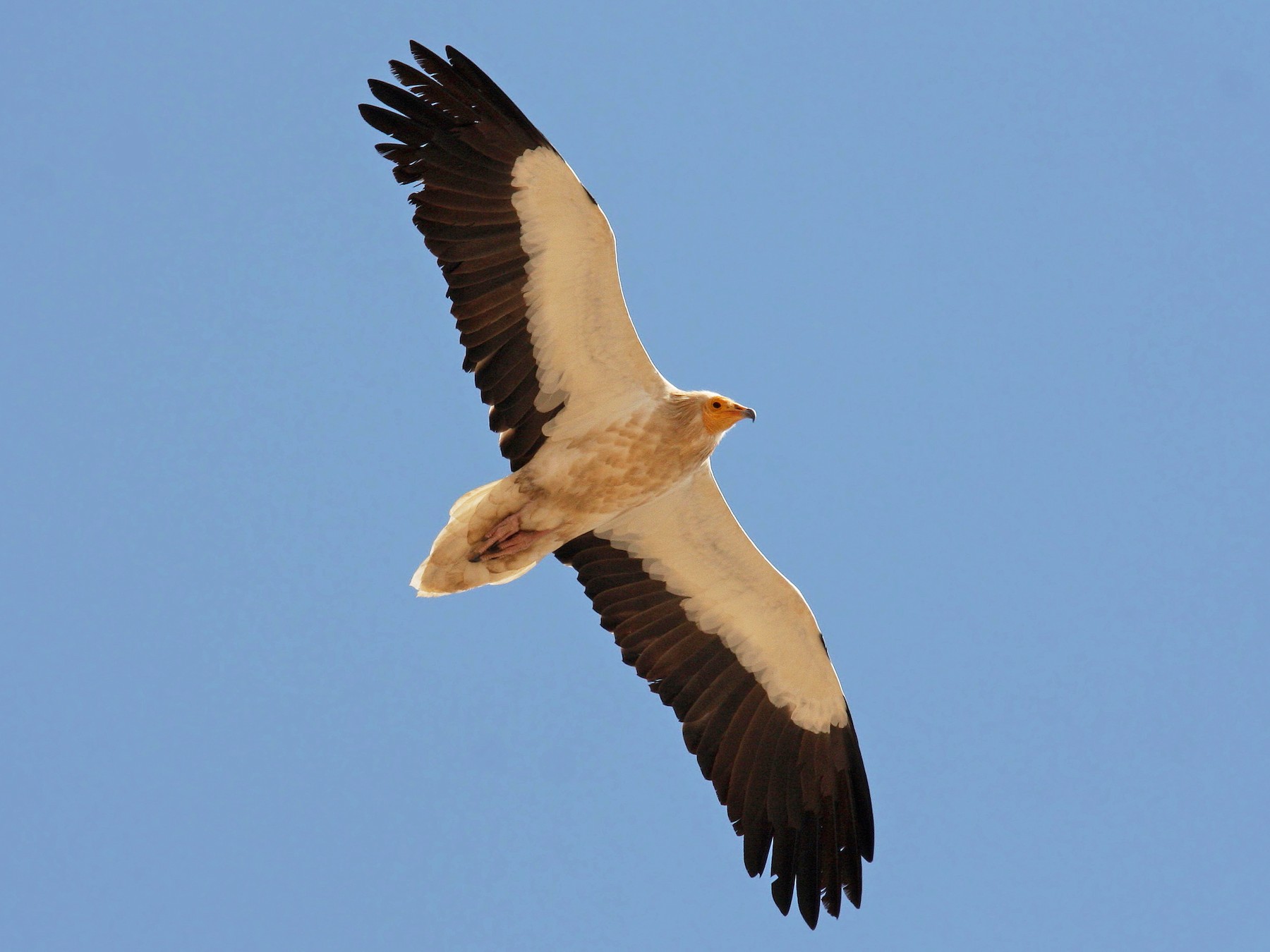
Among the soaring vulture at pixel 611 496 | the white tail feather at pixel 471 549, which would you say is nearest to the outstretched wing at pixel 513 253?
the soaring vulture at pixel 611 496

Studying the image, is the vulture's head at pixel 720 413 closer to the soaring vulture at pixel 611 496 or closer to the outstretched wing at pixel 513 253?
the soaring vulture at pixel 611 496

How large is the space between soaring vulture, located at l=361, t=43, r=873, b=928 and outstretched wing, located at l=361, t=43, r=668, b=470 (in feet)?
0.04

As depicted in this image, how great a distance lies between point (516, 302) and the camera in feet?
29.9

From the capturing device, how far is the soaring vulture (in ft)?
28.6

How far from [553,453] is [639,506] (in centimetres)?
76

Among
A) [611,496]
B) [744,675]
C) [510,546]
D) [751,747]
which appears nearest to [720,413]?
[611,496]

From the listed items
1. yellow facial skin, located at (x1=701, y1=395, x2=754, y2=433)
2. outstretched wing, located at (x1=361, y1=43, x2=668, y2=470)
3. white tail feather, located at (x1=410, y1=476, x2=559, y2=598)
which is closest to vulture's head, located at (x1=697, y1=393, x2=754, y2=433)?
yellow facial skin, located at (x1=701, y1=395, x2=754, y2=433)

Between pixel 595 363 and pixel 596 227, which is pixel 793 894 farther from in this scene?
pixel 596 227

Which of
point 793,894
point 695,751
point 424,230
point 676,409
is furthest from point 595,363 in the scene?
point 793,894

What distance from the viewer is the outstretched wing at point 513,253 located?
28.3 ft

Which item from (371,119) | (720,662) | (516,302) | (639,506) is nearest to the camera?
(371,119)

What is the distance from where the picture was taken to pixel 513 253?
29.3 ft

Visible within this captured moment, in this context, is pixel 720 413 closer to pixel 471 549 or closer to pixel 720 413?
pixel 720 413

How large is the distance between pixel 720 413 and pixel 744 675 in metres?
2.26
